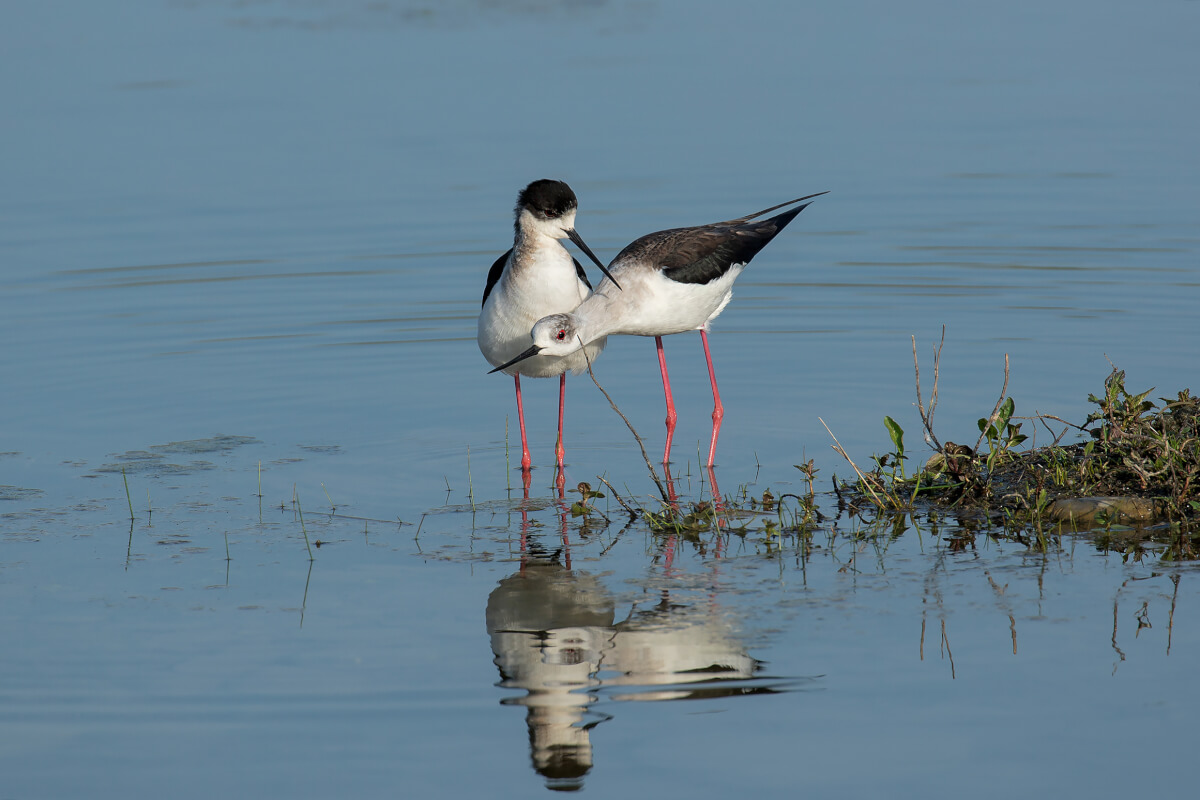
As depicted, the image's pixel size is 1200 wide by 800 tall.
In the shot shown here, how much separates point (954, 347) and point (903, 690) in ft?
16.3

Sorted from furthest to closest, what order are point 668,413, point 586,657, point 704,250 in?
point 668,413, point 704,250, point 586,657

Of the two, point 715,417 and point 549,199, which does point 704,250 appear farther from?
point 549,199

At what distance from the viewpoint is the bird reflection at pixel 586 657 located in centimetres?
460

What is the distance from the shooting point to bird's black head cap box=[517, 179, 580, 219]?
7.48m

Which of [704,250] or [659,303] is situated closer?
[659,303]

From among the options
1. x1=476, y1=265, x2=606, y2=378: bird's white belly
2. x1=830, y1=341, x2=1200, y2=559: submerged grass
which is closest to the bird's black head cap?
x1=476, y1=265, x2=606, y2=378: bird's white belly

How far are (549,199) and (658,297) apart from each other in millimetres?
778

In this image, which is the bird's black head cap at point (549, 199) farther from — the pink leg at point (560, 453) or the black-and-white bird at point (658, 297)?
the pink leg at point (560, 453)

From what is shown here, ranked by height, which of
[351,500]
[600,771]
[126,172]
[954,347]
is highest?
[126,172]

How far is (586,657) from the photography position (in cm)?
512

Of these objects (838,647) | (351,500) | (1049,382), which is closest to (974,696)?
(838,647)

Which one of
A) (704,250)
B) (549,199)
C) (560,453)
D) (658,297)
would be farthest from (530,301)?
(704,250)

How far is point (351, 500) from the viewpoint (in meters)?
6.96

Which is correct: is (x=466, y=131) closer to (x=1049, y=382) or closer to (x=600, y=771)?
(x=1049, y=382)
